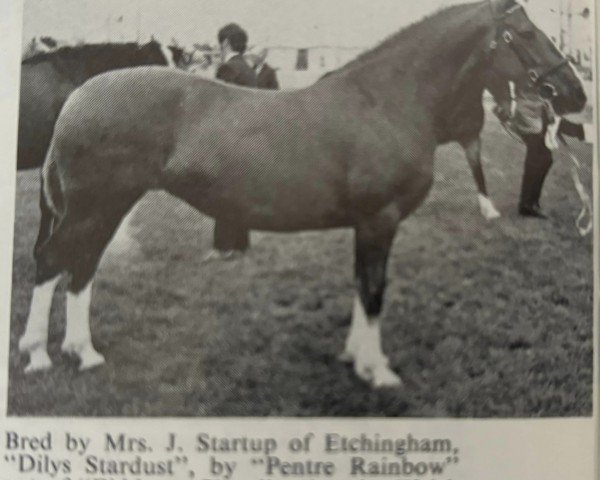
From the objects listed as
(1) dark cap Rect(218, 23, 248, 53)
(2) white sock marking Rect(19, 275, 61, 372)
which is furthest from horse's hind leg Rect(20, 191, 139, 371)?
(1) dark cap Rect(218, 23, 248, 53)

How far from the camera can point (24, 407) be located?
0.43 m

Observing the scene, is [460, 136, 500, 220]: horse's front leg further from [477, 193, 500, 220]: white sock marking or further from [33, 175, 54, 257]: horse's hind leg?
[33, 175, 54, 257]: horse's hind leg

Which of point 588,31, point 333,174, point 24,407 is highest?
point 588,31

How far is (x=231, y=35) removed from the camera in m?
0.45

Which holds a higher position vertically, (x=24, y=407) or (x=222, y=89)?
(x=222, y=89)

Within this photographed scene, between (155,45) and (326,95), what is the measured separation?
11 centimetres

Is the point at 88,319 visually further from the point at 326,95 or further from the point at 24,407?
the point at 326,95

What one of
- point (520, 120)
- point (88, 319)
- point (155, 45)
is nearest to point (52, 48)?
point (155, 45)

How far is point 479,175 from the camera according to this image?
0.45m

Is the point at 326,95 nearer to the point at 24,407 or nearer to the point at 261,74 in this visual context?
the point at 261,74

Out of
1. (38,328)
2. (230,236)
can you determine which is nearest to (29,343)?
(38,328)

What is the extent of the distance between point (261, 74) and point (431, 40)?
0.38 ft

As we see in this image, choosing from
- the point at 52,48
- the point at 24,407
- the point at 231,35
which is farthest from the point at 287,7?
the point at 24,407

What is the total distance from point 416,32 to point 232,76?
124 millimetres
